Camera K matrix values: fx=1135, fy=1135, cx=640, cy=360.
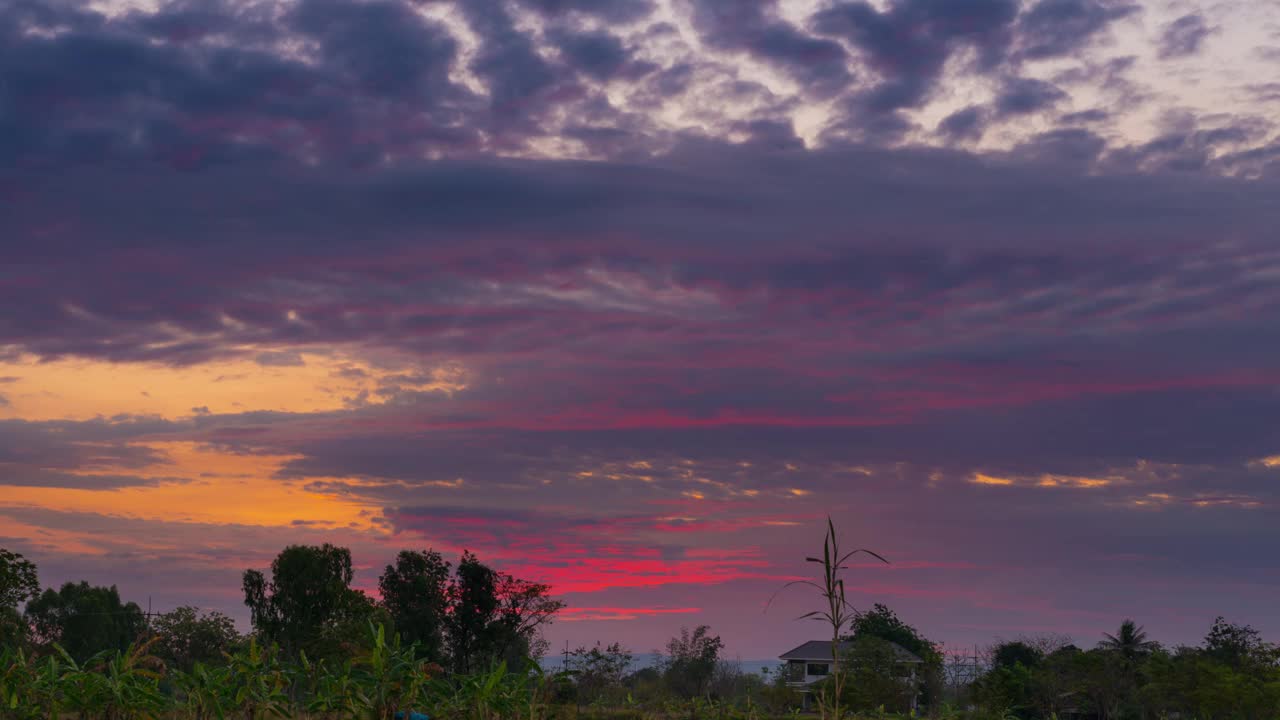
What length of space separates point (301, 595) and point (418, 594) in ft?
34.7

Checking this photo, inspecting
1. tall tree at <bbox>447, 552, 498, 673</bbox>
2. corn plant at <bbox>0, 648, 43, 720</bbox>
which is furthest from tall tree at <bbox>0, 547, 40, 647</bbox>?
corn plant at <bbox>0, 648, 43, 720</bbox>

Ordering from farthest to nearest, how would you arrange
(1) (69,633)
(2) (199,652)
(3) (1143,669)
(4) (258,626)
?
(1) (69,633), (2) (199,652), (4) (258,626), (3) (1143,669)

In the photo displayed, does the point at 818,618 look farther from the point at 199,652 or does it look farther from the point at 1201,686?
the point at 199,652

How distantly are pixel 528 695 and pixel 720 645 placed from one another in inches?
4508

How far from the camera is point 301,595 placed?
104m

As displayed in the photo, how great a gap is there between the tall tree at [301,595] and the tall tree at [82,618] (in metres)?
29.6

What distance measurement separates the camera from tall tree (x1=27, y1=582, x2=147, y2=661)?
126562mm

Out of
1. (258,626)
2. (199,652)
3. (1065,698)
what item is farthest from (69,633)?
(1065,698)

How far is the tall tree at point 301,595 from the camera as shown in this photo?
10281 centimetres

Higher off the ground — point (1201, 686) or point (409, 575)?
point (409, 575)

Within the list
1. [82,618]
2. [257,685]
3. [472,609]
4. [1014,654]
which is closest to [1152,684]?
[1014,654]

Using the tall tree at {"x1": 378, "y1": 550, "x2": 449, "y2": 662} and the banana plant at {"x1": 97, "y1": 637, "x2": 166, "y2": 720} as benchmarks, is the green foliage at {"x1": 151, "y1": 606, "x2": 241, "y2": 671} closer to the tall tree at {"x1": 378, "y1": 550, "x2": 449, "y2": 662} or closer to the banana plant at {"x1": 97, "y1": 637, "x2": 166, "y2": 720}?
the tall tree at {"x1": 378, "y1": 550, "x2": 449, "y2": 662}

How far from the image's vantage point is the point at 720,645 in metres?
117

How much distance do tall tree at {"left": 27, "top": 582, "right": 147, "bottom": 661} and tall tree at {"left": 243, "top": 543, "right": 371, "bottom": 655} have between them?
2964 cm
